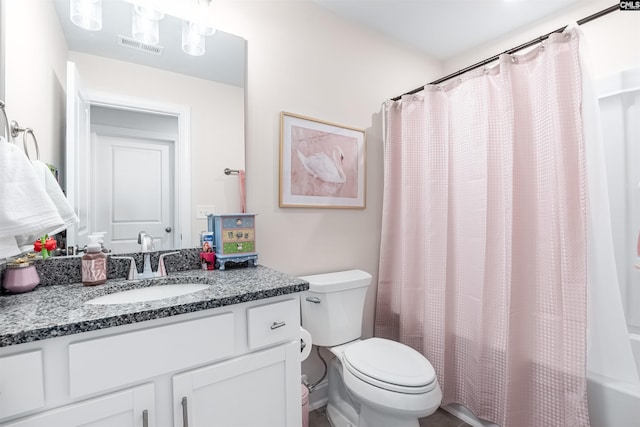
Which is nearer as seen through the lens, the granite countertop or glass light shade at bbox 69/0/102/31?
the granite countertop

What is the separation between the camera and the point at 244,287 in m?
1.07

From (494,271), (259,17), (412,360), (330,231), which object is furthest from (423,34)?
(412,360)

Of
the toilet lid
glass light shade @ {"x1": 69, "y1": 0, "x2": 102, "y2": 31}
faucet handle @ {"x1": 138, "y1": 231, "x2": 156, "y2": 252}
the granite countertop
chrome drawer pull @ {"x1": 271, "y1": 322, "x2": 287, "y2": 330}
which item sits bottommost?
the toilet lid

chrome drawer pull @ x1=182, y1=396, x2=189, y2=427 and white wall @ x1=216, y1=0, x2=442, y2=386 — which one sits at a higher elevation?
white wall @ x1=216, y1=0, x2=442, y2=386

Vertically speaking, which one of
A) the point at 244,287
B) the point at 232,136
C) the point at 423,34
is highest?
the point at 423,34

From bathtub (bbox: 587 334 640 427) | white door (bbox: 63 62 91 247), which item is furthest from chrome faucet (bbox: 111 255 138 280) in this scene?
bathtub (bbox: 587 334 640 427)

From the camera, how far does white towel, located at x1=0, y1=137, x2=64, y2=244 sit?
0.80 meters

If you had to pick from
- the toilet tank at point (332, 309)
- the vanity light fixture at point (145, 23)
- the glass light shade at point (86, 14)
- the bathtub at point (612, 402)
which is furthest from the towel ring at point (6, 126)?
the bathtub at point (612, 402)

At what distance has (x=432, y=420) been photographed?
1.71m

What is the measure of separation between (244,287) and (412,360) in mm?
887

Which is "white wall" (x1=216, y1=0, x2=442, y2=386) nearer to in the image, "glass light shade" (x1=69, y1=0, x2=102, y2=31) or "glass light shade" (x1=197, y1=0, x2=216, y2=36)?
"glass light shade" (x1=197, y1=0, x2=216, y2=36)

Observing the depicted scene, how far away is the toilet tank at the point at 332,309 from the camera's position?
162 cm

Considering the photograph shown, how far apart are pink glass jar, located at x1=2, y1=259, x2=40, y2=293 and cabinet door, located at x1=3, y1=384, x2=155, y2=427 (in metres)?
0.49

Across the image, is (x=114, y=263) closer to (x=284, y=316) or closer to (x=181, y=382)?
(x=181, y=382)
